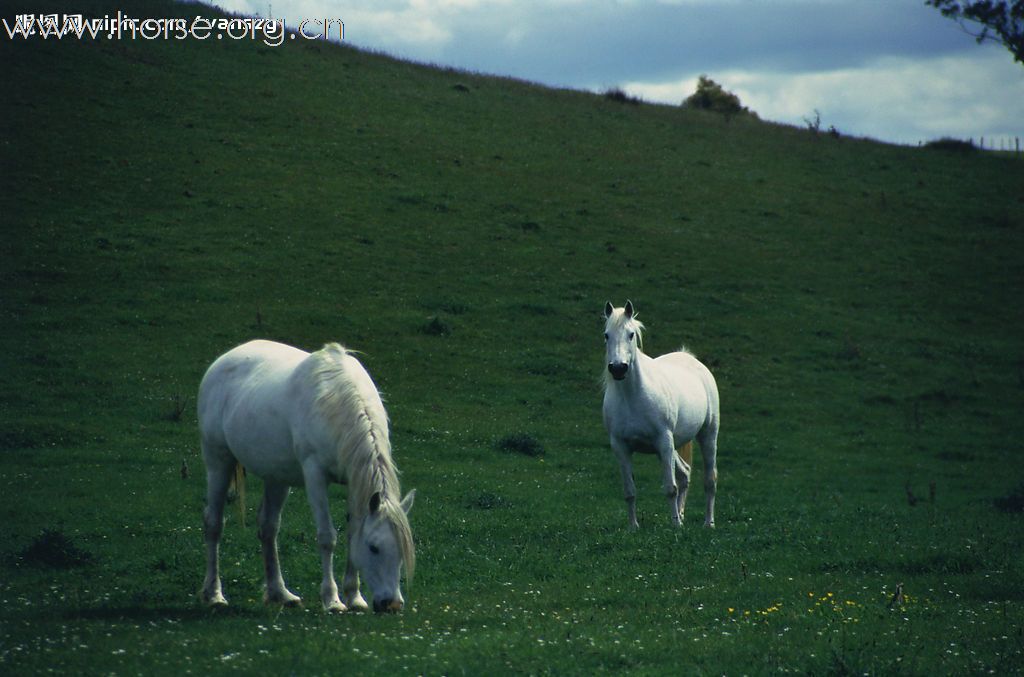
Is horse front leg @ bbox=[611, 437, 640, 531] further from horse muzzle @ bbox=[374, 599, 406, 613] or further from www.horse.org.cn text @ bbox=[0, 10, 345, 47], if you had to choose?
www.horse.org.cn text @ bbox=[0, 10, 345, 47]

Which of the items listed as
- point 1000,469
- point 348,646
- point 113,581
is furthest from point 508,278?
point 348,646

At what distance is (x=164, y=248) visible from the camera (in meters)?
30.3

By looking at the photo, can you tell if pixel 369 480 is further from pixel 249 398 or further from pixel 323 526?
pixel 249 398

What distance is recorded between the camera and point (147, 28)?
1781 inches

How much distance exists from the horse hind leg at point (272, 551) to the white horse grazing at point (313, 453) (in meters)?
0.01

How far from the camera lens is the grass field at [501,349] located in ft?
30.2

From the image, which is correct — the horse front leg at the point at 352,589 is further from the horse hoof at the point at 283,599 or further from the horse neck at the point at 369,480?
the horse hoof at the point at 283,599

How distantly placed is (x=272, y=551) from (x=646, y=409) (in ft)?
21.2

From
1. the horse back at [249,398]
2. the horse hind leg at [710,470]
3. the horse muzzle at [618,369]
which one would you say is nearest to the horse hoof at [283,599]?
the horse back at [249,398]

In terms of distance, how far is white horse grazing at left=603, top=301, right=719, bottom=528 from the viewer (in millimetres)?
14586

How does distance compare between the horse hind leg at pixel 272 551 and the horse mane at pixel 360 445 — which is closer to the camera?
the horse mane at pixel 360 445

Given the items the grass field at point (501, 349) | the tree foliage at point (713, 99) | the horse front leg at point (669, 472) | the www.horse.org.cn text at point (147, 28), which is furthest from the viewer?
the tree foliage at point (713, 99)

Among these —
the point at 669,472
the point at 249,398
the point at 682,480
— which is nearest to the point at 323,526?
the point at 249,398

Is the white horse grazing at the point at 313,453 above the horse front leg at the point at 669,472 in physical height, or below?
above
